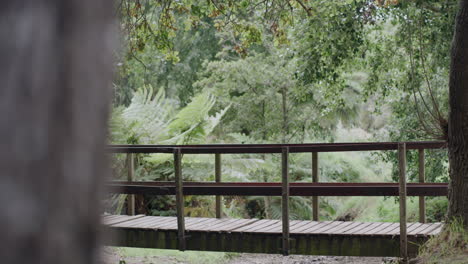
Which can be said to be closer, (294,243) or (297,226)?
(294,243)

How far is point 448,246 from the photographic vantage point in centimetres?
573

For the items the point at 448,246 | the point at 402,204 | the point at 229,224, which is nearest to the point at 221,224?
the point at 229,224

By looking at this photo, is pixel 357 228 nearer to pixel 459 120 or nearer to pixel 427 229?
pixel 427 229

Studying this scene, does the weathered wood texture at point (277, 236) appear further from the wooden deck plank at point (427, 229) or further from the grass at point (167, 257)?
the grass at point (167, 257)

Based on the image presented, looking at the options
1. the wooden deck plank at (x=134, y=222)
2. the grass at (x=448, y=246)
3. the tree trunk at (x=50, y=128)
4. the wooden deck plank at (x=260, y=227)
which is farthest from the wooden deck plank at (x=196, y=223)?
the tree trunk at (x=50, y=128)

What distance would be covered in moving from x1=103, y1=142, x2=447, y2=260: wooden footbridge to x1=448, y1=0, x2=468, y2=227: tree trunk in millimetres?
536

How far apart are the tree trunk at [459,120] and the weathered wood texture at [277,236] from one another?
2.21 ft

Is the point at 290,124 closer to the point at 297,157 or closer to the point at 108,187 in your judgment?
the point at 297,157

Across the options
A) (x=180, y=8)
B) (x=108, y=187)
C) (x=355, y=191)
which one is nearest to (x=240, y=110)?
(x=180, y=8)

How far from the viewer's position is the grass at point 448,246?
5508mm

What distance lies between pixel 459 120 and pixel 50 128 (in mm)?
5743

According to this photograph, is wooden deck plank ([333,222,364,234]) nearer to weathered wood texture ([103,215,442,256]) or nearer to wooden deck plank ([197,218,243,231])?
weathered wood texture ([103,215,442,256])

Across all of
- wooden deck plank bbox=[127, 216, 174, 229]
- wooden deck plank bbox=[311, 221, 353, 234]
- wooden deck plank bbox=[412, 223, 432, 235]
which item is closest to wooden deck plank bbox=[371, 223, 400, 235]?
wooden deck plank bbox=[412, 223, 432, 235]

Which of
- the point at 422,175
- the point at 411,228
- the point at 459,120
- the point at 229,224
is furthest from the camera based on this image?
the point at 422,175
